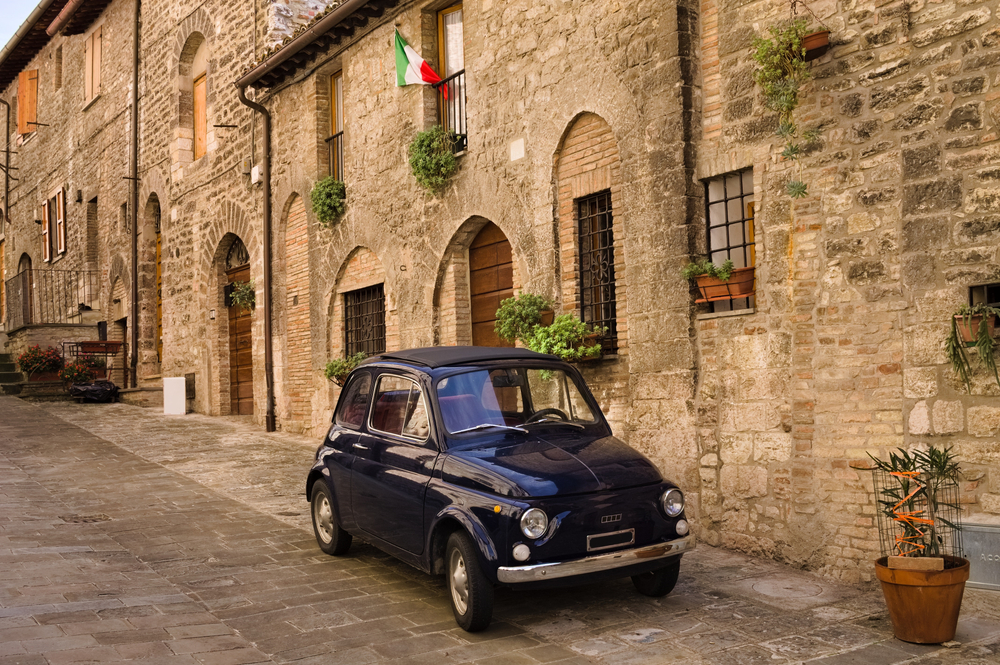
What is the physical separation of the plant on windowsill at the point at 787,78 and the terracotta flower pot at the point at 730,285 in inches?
28.1

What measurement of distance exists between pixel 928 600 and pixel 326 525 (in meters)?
4.34

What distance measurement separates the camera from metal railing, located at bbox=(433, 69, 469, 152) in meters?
11.2

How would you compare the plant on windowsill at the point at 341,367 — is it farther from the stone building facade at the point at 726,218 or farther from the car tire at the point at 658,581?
the car tire at the point at 658,581

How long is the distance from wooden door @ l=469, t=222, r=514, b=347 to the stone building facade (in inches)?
1.5

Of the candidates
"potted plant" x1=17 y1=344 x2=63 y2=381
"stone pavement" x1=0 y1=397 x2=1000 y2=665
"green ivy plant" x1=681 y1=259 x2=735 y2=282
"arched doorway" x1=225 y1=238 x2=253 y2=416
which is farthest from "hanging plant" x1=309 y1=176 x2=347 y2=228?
"potted plant" x1=17 y1=344 x2=63 y2=381

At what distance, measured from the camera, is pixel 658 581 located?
5.79m

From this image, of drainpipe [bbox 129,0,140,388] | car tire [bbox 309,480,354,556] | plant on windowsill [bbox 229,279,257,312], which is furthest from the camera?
drainpipe [bbox 129,0,140,388]

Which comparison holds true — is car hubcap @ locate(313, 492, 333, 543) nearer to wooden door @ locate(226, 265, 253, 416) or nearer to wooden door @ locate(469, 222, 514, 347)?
wooden door @ locate(469, 222, 514, 347)

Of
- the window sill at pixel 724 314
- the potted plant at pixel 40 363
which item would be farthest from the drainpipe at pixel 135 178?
the window sill at pixel 724 314

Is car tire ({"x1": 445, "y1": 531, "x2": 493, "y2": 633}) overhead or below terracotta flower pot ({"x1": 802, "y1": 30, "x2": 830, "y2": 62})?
below

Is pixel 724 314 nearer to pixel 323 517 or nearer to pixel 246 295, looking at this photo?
pixel 323 517

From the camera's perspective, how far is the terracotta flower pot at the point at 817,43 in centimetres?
656

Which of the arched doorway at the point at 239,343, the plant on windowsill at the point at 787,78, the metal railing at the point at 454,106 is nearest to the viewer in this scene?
the plant on windowsill at the point at 787,78

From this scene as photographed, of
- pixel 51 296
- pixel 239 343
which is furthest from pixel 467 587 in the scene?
pixel 51 296
